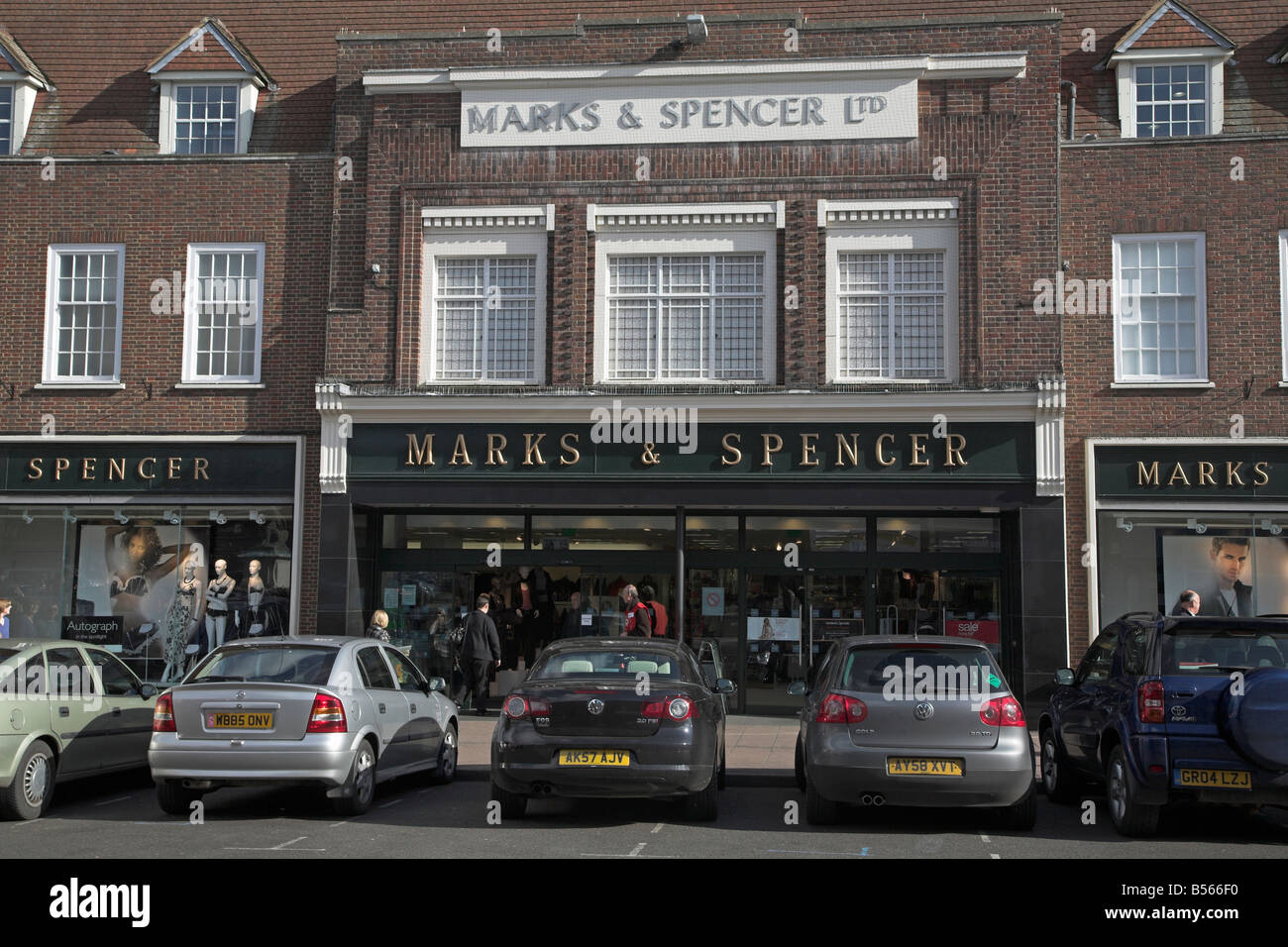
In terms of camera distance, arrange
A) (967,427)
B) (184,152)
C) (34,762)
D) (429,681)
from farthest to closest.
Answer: (184,152)
(967,427)
(429,681)
(34,762)

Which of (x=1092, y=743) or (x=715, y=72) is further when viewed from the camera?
(x=715, y=72)

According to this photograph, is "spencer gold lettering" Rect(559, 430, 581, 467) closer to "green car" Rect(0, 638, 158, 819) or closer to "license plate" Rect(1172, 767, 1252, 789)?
"green car" Rect(0, 638, 158, 819)

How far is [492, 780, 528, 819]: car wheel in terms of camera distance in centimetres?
1023

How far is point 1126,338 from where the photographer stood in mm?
18016

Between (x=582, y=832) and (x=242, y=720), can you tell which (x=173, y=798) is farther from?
(x=582, y=832)

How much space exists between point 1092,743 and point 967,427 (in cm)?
756

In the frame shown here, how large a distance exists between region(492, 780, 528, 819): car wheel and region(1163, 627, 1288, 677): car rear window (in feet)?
16.6

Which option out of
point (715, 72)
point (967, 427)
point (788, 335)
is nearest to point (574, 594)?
point (788, 335)

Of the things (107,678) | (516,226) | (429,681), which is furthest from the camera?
(516,226)

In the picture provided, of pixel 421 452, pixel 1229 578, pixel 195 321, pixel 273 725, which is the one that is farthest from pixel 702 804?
pixel 195 321

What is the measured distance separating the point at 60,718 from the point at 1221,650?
30.2ft

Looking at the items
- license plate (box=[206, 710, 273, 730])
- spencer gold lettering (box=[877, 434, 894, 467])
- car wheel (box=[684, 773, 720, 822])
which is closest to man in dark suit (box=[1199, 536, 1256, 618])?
spencer gold lettering (box=[877, 434, 894, 467])

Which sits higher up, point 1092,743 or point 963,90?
point 963,90

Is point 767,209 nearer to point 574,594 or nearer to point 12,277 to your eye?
point 574,594
